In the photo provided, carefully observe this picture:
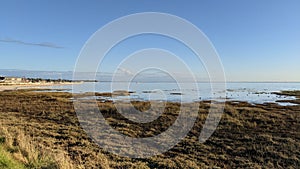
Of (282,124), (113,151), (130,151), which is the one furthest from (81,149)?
(282,124)

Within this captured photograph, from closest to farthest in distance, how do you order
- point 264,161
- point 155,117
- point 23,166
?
point 23,166 → point 264,161 → point 155,117

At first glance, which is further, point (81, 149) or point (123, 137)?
point (123, 137)

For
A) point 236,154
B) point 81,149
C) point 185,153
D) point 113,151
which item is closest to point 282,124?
point 236,154

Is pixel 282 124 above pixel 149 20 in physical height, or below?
below

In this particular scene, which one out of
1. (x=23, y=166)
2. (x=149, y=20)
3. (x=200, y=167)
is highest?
(x=149, y=20)

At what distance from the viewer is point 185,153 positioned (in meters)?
13.0

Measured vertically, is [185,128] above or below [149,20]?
below

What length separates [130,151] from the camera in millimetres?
12820

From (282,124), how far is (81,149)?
15.9 m

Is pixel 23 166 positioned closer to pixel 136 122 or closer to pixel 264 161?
pixel 264 161

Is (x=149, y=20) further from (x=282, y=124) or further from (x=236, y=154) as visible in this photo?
(x=282, y=124)

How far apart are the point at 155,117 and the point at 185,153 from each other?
9.89m

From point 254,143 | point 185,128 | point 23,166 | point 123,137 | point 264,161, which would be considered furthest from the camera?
point 185,128

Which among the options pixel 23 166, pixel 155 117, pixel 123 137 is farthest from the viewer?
pixel 155 117
